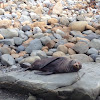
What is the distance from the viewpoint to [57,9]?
1147 cm

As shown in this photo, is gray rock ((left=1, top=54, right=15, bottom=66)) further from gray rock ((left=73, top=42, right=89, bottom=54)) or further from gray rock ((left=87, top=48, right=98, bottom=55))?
gray rock ((left=87, top=48, right=98, bottom=55))

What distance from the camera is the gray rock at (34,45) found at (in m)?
7.41

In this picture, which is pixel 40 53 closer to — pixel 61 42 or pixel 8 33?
pixel 61 42

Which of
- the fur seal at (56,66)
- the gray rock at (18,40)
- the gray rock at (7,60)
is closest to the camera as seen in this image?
the fur seal at (56,66)

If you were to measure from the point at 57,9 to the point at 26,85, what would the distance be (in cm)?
743

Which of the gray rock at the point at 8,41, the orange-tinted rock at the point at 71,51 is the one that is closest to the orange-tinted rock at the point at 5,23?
the gray rock at the point at 8,41

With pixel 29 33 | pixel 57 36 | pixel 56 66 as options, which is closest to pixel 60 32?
pixel 57 36

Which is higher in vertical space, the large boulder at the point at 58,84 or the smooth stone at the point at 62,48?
the large boulder at the point at 58,84

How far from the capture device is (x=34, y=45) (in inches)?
296

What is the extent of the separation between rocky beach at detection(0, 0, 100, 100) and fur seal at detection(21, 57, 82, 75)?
15cm

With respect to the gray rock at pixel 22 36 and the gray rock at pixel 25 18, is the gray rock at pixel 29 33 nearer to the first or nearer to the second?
the gray rock at pixel 22 36

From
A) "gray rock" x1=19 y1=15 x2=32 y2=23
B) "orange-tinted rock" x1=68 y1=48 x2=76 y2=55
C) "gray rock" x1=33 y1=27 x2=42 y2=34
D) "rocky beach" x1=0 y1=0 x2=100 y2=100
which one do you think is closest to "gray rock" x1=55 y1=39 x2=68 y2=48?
"rocky beach" x1=0 y1=0 x2=100 y2=100

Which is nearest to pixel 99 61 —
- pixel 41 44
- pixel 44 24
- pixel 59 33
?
pixel 41 44

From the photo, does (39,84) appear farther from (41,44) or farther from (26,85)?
(41,44)
